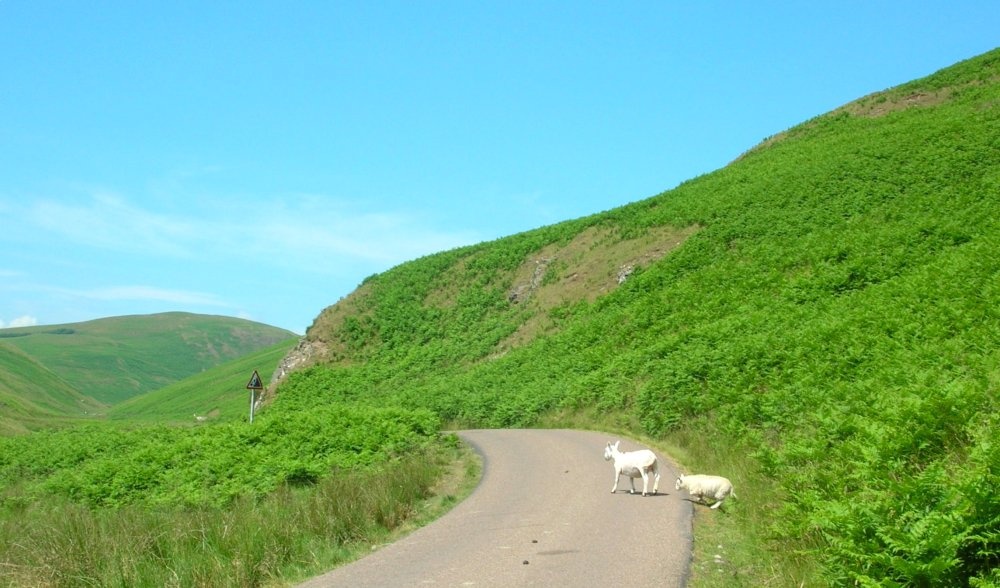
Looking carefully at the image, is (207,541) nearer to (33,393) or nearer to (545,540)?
(545,540)

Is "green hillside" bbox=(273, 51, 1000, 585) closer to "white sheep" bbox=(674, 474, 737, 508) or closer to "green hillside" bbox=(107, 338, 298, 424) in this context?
"white sheep" bbox=(674, 474, 737, 508)

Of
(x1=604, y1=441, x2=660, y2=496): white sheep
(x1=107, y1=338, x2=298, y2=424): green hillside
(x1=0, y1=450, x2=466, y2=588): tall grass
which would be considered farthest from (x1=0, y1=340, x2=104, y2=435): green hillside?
(x1=604, y1=441, x2=660, y2=496): white sheep

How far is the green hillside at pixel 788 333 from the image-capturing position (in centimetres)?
844

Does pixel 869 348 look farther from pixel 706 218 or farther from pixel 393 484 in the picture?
pixel 706 218

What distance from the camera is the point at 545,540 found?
34.8ft

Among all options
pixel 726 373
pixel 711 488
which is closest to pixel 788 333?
pixel 726 373

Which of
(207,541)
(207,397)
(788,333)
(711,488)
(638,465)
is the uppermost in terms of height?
(207,397)

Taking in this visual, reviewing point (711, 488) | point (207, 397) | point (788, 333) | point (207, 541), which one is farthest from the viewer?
point (207, 397)

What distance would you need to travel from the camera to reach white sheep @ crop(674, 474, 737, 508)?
1282 cm

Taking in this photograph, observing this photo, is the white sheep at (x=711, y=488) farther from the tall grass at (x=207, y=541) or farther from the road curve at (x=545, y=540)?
the tall grass at (x=207, y=541)

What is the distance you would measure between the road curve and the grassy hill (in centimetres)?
75

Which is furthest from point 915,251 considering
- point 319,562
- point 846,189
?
point 319,562

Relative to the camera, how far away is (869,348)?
67.2 ft

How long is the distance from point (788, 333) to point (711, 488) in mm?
13605
